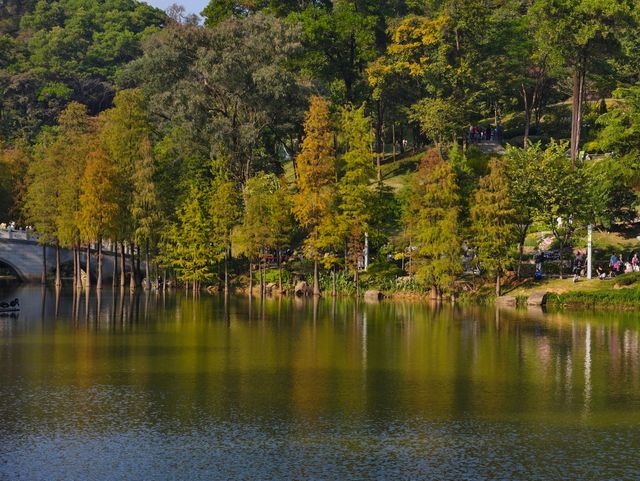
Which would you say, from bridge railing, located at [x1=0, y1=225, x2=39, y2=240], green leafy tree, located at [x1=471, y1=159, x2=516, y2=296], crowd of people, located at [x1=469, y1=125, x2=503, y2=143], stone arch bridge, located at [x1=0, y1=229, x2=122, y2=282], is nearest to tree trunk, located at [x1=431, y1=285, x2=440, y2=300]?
green leafy tree, located at [x1=471, y1=159, x2=516, y2=296]

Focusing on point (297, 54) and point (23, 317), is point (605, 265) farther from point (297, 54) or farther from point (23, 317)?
point (23, 317)

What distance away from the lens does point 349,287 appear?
316 feet

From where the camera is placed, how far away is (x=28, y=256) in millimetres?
114812

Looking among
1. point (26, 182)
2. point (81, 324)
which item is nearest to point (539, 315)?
point (81, 324)

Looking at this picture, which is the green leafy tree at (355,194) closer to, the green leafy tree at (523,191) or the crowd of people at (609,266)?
the green leafy tree at (523,191)

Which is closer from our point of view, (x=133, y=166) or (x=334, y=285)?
(x=334, y=285)

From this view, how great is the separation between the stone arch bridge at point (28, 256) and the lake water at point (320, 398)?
4137cm

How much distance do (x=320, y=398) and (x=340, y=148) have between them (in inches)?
2402

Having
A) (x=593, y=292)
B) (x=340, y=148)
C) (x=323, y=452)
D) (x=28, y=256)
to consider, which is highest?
(x=340, y=148)

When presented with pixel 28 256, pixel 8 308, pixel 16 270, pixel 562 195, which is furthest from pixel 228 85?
pixel 562 195

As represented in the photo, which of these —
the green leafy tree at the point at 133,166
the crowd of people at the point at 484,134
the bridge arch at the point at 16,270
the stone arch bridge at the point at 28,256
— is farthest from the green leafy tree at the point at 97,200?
the crowd of people at the point at 484,134

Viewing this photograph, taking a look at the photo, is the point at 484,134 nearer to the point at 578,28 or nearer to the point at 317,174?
the point at 578,28

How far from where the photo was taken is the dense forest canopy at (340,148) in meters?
89.0

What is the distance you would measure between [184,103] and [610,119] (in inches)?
1818
